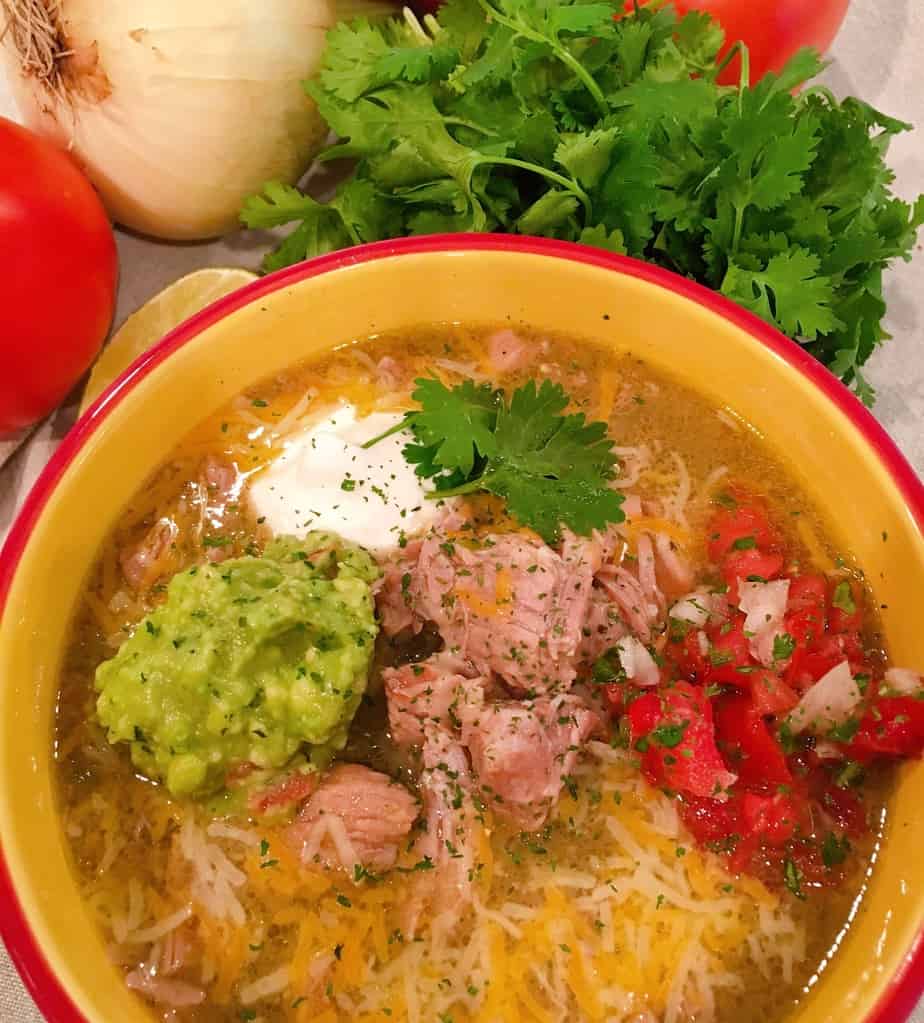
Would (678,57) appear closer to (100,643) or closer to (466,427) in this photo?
(466,427)

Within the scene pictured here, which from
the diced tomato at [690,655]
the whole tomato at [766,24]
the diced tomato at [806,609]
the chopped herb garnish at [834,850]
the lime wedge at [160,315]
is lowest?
the lime wedge at [160,315]

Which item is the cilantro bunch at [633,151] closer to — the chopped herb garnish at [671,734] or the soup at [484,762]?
the soup at [484,762]

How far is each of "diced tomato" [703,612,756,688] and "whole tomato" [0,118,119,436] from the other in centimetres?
189

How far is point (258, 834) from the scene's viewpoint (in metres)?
1.80

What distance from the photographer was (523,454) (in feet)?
6.90

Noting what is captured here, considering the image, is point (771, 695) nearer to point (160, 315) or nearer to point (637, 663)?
point (637, 663)

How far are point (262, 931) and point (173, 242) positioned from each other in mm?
2140

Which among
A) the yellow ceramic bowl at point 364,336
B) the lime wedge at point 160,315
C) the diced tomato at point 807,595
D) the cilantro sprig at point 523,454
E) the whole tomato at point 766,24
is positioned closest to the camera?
the yellow ceramic bowl at point 364,336

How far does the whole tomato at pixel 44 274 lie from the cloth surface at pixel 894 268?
167mm

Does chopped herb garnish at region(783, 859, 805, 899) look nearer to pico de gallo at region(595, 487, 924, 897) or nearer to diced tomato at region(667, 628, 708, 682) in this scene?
pico de gallo at region(595, 487, 924, 897)

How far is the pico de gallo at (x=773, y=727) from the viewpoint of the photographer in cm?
175

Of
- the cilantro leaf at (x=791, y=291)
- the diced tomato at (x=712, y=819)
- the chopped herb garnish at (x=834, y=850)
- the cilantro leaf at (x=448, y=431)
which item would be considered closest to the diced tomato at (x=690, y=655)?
the diced tomato at (x=712, y=819)

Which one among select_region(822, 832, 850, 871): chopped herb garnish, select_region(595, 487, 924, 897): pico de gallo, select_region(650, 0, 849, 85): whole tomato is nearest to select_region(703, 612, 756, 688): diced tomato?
select_region(595, 487, 924, 897): pico de gallo

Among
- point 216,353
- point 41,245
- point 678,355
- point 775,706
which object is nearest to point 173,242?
point 41,245
